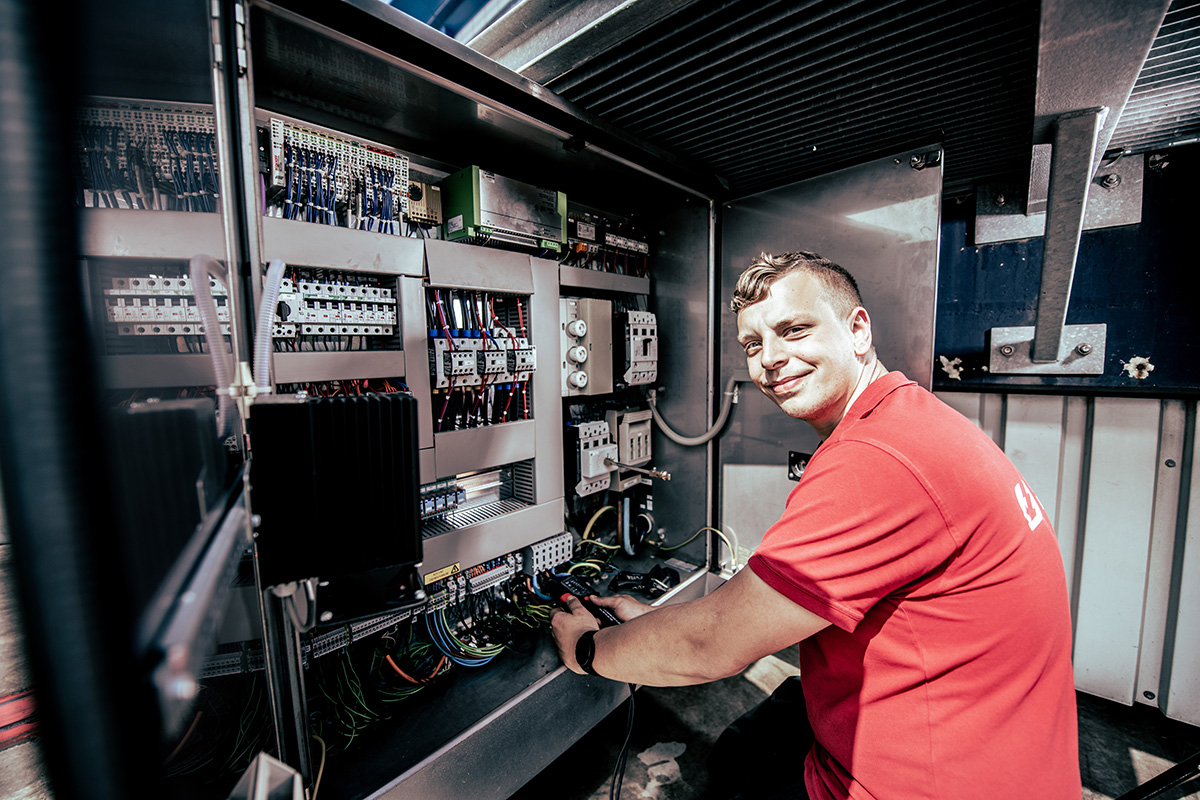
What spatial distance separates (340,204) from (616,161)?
976 millimetres

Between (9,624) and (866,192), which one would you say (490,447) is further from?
(866,192)

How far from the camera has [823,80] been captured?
4.37 ft

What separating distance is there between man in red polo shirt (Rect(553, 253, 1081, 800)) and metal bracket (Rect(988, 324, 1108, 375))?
1.67 m

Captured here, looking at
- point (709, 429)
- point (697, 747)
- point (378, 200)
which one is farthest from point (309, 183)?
point (697, 747)

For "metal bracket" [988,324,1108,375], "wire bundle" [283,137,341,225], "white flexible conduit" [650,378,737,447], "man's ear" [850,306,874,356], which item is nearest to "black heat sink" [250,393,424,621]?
"wire bundle" [283,137,341,225]

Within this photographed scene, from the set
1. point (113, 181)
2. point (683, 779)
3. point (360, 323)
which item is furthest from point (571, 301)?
point (683, 779)

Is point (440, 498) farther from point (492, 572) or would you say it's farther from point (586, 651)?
point (586, 651)

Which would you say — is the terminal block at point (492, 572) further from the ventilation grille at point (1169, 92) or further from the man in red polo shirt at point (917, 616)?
the ventilation grille at point (1169, 92)

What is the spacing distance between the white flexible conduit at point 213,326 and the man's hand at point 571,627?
1.03 metres

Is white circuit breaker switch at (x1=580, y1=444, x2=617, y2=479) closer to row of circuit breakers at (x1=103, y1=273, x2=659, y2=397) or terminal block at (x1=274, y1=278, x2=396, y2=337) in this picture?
row of circuit breakers at (x1=103, y1=273, x2=659, y2=397)

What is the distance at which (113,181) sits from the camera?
109 cm

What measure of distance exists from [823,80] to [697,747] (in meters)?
2.45

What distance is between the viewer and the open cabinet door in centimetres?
167

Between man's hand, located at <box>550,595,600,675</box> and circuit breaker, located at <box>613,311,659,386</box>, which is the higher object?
circuit breaker, located at <box>613,311,659,386</box>
